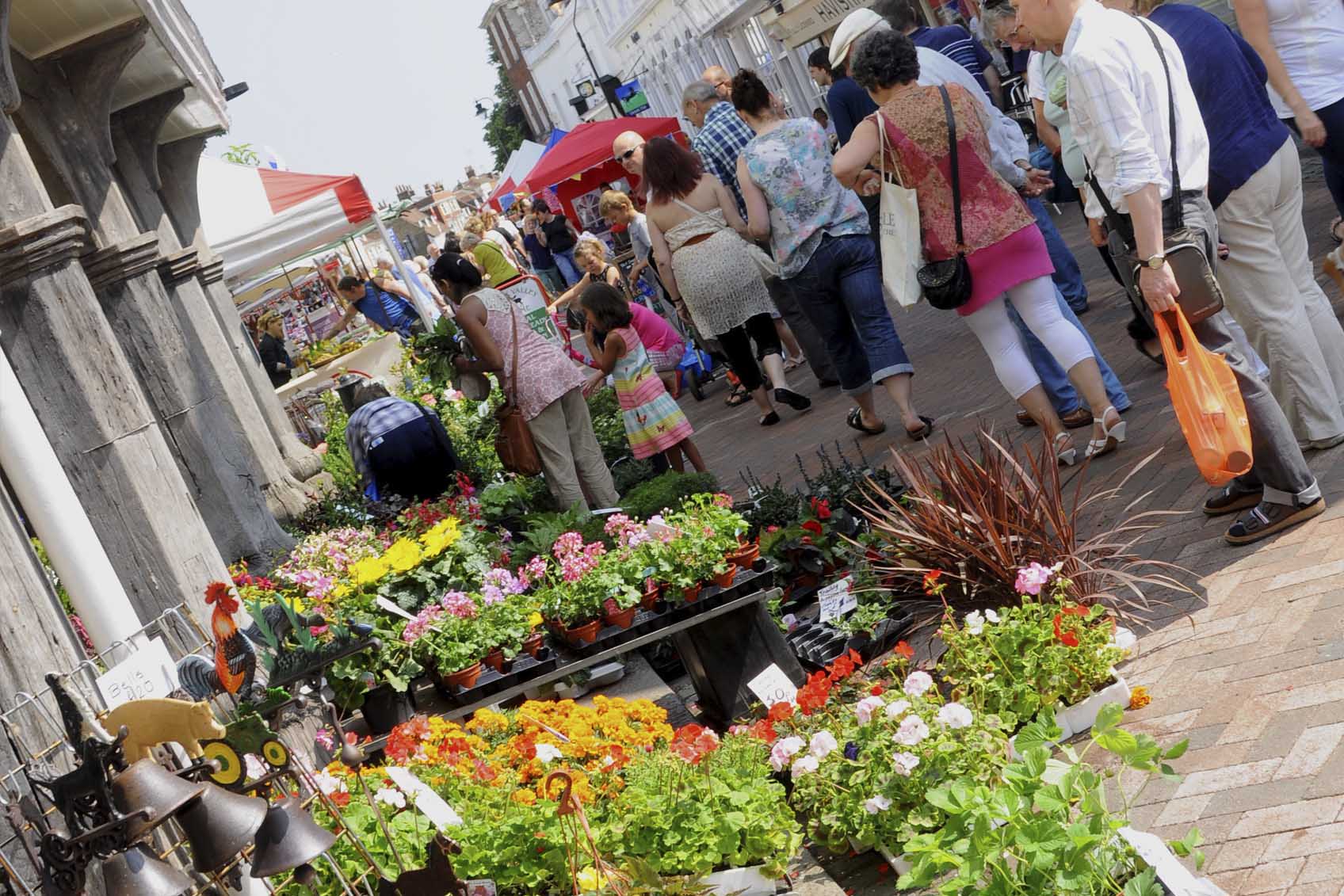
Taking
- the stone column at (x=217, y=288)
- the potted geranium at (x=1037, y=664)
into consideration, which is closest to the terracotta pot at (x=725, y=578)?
the potted geranium at (x=1037, y=664)

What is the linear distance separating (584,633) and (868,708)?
1.69 metres

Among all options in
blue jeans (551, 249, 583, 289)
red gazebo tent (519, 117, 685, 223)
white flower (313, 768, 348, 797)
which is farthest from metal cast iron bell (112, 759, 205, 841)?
blue jeans (551, 249, 583, 289)

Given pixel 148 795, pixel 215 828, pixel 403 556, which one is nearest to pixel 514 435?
pixel 403 556

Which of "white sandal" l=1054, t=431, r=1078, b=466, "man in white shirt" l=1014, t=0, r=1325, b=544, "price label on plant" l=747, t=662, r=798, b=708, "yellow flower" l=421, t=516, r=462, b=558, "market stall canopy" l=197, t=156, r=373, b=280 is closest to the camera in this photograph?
"man in white shirt" l=1014, t=0, r=1325, b=544

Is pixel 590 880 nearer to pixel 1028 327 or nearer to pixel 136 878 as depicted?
pixel 136 878

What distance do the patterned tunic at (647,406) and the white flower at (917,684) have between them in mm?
4686

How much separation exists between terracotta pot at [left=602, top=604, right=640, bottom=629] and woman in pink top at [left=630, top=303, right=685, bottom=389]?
3.39 metres

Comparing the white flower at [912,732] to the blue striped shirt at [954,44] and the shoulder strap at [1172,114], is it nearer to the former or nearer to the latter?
the shoulder strap at [1172,114]

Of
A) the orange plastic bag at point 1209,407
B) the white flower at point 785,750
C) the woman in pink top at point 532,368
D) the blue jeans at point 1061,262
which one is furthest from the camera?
the woman in pink top at point 532,368

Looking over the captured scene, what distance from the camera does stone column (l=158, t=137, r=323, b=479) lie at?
11.6m

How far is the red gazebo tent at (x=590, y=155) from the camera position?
16469mm

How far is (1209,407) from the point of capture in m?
4.08

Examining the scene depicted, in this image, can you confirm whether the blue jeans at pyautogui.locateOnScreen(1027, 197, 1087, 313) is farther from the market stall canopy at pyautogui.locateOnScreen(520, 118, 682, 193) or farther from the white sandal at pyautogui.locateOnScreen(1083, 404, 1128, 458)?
the market stall canopy at pyautogui.locateOnScreen(520, 118, 682, 193)

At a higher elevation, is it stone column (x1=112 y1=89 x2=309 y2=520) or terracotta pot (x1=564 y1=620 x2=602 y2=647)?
stone column (x1=112 y1=89 x2=309 y2=520)
